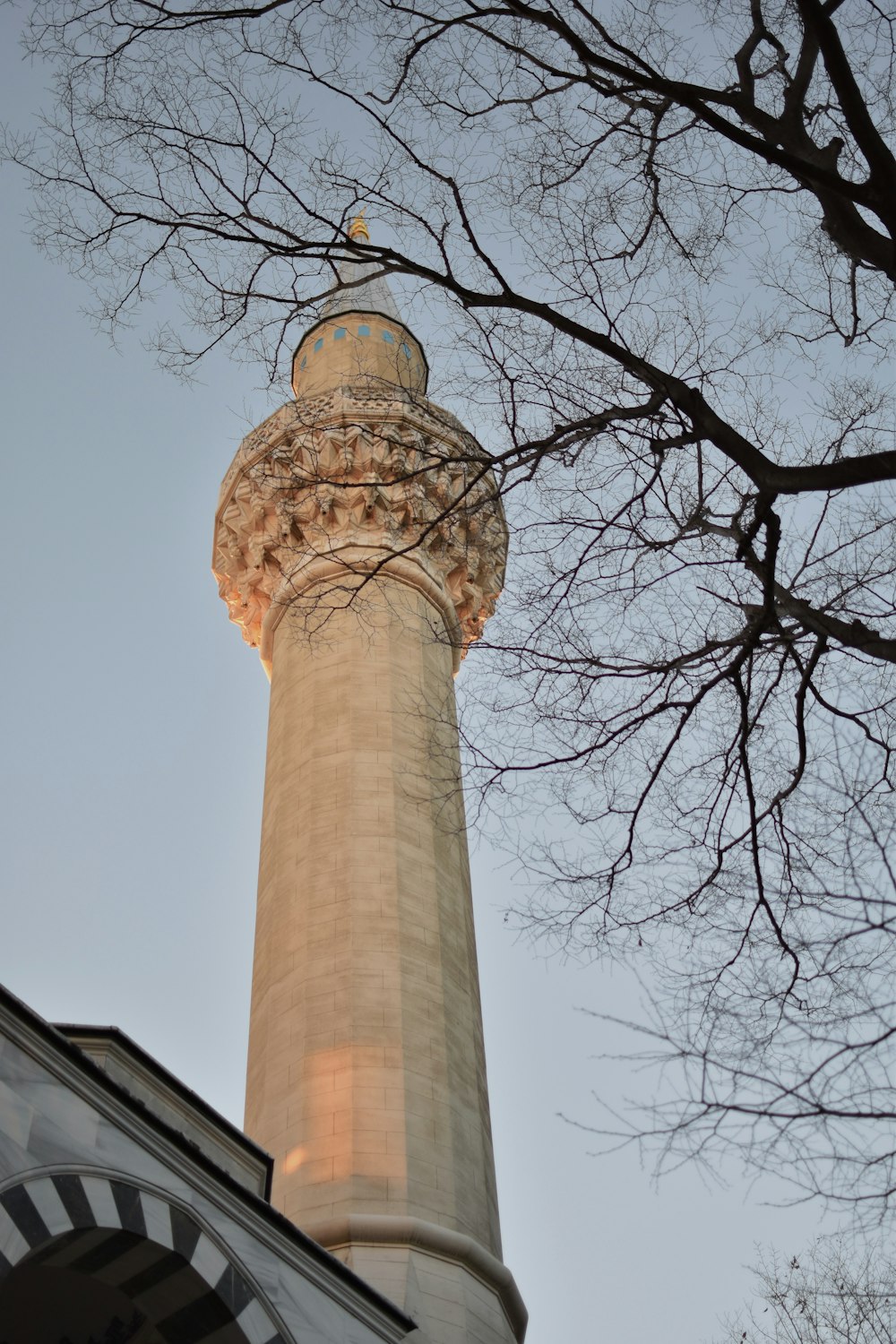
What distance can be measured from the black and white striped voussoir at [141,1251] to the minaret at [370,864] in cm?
287

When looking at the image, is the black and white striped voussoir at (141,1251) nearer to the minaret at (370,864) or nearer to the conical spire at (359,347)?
the minaret at (370,864)

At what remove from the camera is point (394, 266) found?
26.8ft

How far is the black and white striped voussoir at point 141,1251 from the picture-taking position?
7.04 m

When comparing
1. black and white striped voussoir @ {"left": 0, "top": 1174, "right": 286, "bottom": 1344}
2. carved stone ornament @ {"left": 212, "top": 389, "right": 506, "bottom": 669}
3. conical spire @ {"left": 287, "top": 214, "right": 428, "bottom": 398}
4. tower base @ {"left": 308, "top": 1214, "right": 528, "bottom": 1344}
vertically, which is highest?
conical spire @ {"left": 287, "top": 214, "right": 428, "bottom": 398}

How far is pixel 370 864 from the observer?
14867 millimetres

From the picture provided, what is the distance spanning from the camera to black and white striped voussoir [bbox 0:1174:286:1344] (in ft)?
23.1

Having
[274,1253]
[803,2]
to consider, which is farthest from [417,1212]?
[803,2]

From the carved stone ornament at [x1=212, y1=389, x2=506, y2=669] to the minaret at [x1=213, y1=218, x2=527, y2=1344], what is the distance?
0.04 m

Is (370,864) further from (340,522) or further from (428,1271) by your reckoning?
(340,522)

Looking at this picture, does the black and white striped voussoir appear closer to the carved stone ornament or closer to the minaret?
the minaret

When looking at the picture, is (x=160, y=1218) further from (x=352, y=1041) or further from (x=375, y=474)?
(x=375, y=474)

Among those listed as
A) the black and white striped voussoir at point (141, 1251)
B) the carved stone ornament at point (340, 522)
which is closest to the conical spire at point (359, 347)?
the carved stone ornament at point (340, 522)

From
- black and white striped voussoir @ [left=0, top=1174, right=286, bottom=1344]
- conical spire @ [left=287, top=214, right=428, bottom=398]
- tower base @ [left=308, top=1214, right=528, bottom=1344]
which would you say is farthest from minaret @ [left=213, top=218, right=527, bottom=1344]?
black and white striped voussoir @ [left=0, top=1174, right=286, bottom=1344]

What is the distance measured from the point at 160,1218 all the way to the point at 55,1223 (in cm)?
93
